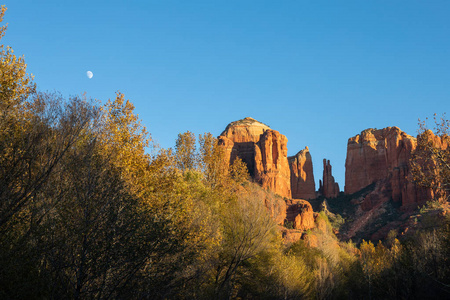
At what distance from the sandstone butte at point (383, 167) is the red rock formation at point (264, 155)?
33769 millimetres

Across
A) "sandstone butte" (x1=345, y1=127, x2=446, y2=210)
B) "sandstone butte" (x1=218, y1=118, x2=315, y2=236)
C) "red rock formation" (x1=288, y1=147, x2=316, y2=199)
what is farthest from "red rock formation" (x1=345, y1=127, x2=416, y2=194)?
"sandstone butte" (x1=218, y1=118, x2=315, y2=236)

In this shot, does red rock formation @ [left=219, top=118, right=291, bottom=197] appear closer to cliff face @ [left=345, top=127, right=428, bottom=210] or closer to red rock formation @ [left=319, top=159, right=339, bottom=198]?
red rock formation @ [left=319, top=159, right=339, bottom=198]

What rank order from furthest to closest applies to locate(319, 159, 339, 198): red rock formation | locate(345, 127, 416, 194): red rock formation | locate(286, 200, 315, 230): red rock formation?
locate(319, 159, 339, 198): red rock formation, locate(345, 127, 416, 194): red rock formation, locate(286, 200, 315, 230): red rock formation

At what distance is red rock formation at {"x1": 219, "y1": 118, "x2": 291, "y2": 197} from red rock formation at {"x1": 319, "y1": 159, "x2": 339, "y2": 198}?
26.7 meters

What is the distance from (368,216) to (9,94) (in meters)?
124

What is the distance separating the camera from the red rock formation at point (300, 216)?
103 m

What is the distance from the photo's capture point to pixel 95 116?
18891 mm

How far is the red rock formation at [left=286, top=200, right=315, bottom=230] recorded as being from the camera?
103375 mm

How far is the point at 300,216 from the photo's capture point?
105 metres

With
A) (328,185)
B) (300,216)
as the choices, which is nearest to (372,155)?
(328,185)

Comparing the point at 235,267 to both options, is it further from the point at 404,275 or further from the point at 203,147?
the point at 404,275

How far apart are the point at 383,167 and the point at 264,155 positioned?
5558 centimetres

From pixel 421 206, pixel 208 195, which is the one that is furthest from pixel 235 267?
pixel 421 206

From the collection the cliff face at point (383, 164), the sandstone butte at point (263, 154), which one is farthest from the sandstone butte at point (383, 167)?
the sandstone butte at point (263, 154)
